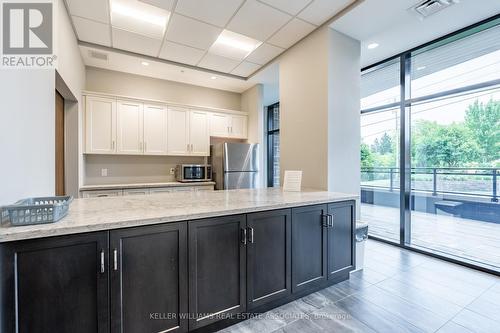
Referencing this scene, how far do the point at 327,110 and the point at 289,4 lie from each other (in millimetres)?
1285

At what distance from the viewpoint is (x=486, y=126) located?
9.11ft

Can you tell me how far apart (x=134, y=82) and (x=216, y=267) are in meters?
4.05

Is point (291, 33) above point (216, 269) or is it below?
above

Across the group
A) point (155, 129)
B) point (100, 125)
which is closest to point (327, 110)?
point (155, 129)

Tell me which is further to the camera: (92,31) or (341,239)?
(92,31)

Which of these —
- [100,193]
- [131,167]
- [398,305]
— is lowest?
[398,305]

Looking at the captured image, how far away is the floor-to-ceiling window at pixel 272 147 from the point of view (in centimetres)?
616

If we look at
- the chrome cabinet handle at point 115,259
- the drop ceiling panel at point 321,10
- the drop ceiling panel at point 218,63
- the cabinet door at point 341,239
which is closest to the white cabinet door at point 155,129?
the drop ceiling panel at point 218,63

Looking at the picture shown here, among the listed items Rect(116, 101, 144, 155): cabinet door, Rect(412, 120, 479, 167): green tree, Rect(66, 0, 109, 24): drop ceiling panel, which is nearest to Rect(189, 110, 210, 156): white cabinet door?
Rect(116, 101, 144, 155): cabinet door

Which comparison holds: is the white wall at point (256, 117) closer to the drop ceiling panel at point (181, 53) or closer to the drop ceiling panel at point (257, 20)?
the drop ceiling panel at point (181, 53)

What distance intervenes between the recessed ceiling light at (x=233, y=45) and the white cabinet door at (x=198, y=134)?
1375mm

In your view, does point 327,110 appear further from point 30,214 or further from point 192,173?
point 30,214

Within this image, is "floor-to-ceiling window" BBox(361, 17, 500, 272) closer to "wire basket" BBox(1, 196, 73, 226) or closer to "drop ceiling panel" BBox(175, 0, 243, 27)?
"drop ceiling panel" BBox(175, 0, 243, 27)

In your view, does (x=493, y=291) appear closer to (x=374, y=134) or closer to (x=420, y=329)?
(x=420, y=329)
